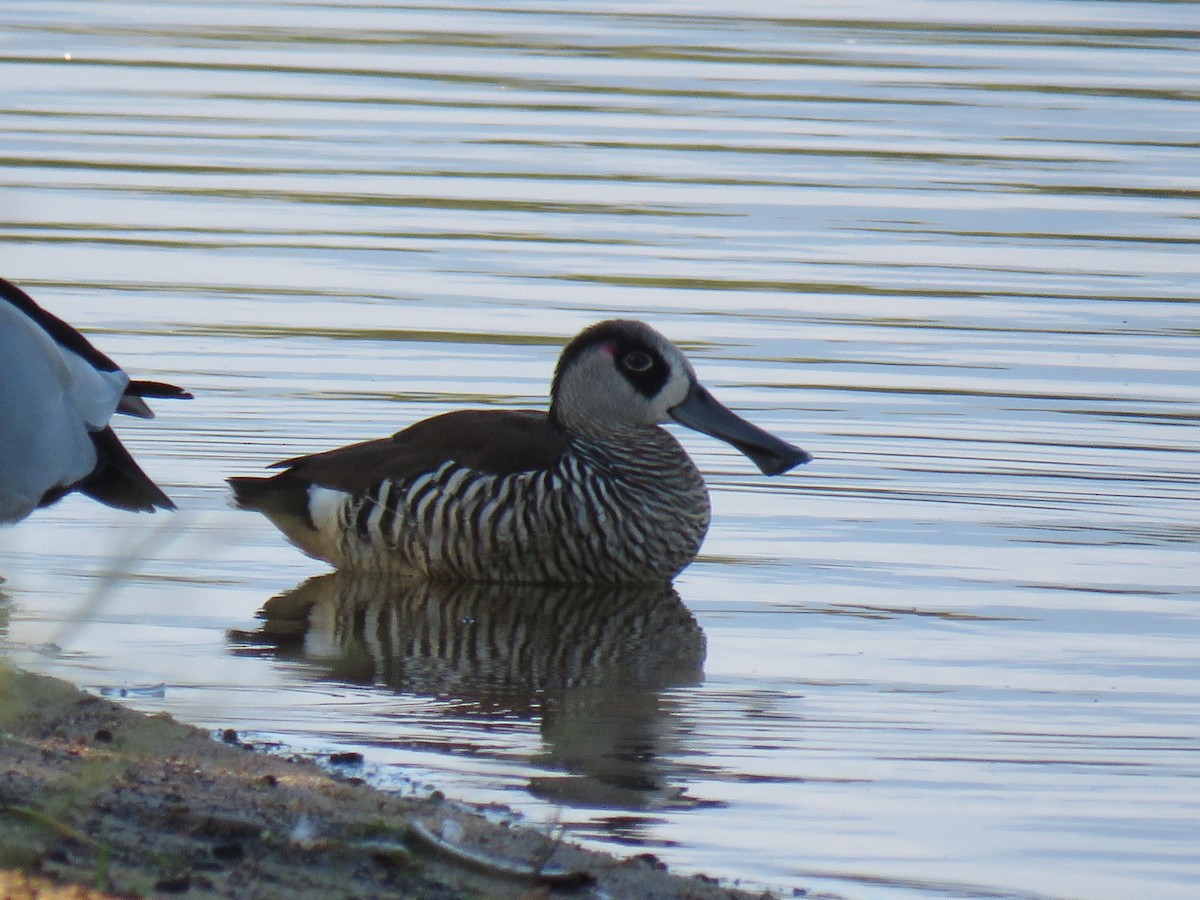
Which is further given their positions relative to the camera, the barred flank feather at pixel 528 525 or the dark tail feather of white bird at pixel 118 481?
the barred flank feather at pixel 528 525

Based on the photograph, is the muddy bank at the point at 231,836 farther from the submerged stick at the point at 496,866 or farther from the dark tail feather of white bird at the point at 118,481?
the dark tail feather of white bird at the point at 118,481

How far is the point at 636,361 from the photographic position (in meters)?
9.43

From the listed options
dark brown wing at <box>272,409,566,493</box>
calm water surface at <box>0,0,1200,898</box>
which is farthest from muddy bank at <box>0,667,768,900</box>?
dark brown wing at <box>272,409,566,493</box>

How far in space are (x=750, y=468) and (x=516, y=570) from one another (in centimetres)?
206

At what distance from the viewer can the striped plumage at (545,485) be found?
8906 millimetres

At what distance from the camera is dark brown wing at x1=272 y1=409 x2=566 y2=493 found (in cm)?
903

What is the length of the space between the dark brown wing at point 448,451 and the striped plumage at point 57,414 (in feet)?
3.46

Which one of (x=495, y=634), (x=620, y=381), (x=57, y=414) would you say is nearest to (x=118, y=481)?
(x=57, y=414)

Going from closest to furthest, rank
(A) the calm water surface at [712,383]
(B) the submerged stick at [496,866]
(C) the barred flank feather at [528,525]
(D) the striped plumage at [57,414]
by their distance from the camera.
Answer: (B) the submerged stick at [496,866]
(A) the calm water surface at [712,383]
(D) the striped plumage at [57,414]
(C) the barred flank feather at [528,525]

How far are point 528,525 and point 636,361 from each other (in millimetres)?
950

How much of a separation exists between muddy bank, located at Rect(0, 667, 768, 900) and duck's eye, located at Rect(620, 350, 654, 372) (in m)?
3.89

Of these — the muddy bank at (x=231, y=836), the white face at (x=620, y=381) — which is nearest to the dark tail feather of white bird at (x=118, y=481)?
the white face at (x=620, y=381)

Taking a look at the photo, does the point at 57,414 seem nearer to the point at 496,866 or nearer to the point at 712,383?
the point at 496,866

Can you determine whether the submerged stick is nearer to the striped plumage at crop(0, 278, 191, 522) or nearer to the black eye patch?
the striped plumage at crop(0, 278, 191, 522)
